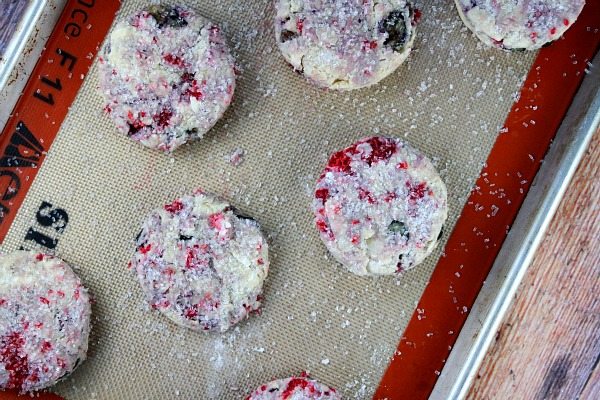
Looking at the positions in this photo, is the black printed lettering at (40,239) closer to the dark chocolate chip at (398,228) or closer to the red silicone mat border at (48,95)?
the red silicone mat border at (48,95)

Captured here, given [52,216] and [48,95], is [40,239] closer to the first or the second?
[52,216]

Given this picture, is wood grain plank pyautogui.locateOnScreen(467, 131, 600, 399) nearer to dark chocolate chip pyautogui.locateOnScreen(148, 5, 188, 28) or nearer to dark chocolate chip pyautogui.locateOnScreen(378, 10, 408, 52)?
dark chocolate chip pyautogui.locateOnScreen(378, 10, 408, 52)

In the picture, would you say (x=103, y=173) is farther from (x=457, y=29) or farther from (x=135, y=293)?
(x=457, y=29)

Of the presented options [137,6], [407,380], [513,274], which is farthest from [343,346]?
[137,6]

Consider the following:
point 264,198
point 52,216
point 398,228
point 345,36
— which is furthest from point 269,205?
point 52,216

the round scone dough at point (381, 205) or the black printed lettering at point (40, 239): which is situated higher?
the round scone dough at point (381, 205)

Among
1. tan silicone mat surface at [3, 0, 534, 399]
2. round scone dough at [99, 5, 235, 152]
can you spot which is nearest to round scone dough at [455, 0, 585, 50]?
tan silicone mat surface at [3, 0, 534, 399]

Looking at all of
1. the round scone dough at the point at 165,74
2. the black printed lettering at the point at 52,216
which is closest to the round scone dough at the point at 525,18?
the round scone dough at the point at 165,74
